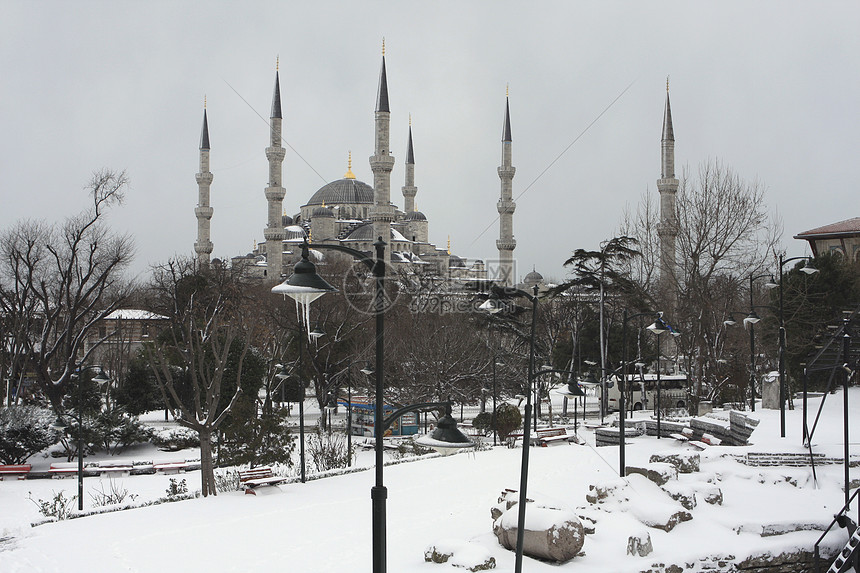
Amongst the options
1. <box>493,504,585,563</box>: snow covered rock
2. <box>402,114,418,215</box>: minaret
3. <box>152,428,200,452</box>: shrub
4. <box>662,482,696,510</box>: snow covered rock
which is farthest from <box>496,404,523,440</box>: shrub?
<box>402,114,418,215</box>: minaret

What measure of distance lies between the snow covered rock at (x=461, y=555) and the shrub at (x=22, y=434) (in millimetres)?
16045

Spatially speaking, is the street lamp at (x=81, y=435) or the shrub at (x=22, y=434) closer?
the street lamp at (x=81, y=435)

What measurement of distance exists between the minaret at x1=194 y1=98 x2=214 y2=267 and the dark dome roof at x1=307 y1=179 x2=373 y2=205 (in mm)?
30977

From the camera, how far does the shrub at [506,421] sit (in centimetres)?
2148

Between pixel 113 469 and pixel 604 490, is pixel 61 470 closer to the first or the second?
pixel 113 469

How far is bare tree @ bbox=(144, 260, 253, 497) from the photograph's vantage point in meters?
14.7

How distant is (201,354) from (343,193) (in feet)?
248

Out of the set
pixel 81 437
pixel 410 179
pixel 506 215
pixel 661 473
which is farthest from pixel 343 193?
pixel 661 473

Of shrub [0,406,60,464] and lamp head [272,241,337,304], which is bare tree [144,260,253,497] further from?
lamp head [272,241,337,304]

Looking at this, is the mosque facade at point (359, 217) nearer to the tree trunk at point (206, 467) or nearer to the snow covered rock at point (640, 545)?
the tree trunk at point (206, 467)

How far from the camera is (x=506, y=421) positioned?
70.4 feet

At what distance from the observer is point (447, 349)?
26.3 meters

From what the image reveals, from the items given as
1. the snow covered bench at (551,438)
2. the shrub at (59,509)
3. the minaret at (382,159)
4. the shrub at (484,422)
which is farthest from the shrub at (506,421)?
the minaret at (382,159)

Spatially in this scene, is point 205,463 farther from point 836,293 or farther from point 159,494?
point 836,293
